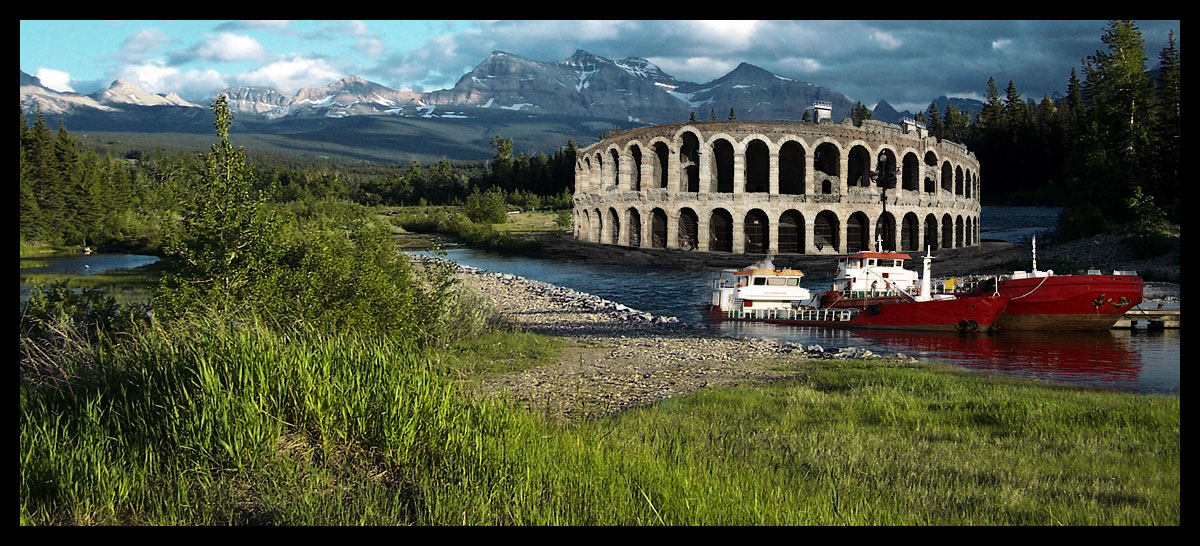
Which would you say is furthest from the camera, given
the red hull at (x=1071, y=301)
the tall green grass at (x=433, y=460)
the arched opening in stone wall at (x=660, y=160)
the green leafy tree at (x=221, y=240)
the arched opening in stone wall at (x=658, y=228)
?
the arched opening in stone wall at (x=660, y=160)

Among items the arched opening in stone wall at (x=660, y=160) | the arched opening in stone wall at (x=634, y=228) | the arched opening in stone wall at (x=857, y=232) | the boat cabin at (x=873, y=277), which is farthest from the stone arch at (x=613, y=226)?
the boat cabin at (x=873, y=277)

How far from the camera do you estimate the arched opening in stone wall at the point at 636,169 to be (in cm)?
4675

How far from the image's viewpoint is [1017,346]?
20656 millimetres

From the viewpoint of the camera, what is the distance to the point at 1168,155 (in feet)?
140

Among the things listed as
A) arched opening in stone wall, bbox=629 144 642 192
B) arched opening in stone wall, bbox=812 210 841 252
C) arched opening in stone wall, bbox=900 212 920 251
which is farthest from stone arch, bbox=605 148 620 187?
arched opening in stone wall, bbox=900 212 920 251

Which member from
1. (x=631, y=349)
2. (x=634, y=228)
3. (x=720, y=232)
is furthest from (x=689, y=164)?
(x=631, y=349)

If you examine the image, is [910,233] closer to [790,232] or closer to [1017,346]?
[790,232]

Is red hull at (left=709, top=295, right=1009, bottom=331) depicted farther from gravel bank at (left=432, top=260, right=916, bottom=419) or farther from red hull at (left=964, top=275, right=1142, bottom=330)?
gravel bank at (left=432, top=260, right=916, bottom=419)

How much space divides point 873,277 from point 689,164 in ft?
70.9

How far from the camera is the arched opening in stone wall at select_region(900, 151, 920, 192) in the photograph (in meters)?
47.7

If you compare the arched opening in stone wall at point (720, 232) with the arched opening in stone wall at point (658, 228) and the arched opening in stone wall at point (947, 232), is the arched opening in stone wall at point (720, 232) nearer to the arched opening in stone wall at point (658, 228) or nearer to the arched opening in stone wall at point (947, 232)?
the arched opening in stone wall at point (658, 228)

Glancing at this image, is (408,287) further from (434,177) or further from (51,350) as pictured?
(434,177)

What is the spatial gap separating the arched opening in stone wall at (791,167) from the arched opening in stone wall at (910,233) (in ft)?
22.6

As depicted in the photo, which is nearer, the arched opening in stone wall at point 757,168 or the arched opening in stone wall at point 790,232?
the arched opening in stone wall at point 790,232
